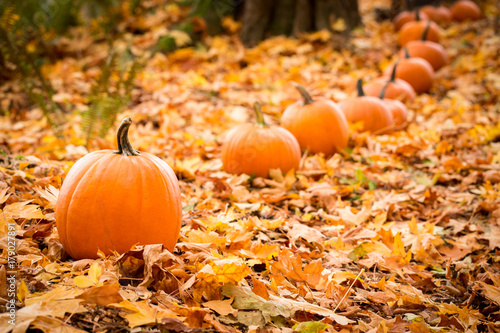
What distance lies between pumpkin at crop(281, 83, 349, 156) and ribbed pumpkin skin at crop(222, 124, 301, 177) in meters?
0.44

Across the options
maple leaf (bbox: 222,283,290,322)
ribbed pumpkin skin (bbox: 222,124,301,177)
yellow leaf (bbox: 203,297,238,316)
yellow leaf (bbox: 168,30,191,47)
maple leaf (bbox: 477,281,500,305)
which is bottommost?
maple leaf (bbox: 477,281,500,305)

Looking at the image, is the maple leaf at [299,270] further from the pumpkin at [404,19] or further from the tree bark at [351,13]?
the pumpkin at [404,19]

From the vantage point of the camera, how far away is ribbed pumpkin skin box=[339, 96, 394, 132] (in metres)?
3.98

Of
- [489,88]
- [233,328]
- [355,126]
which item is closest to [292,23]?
[489,88]

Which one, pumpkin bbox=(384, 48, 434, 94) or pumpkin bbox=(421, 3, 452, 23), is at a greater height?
pumpkin bbox=(421, 3, 452, 23)

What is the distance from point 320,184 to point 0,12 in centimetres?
464

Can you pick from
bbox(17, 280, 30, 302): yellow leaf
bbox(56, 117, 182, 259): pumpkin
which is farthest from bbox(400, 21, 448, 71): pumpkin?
bbox(17, 280, 30, 302): yellow leaf

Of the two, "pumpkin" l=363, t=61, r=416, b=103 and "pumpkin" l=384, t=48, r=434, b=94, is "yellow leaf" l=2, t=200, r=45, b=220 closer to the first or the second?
"pumpkin" l=363, t=61, r=416, b=103

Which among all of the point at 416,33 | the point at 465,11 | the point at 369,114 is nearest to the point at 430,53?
the point at 416,33

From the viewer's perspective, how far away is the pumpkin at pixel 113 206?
1.62 meters

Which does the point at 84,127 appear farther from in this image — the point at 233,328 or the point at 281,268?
the point at 233,328

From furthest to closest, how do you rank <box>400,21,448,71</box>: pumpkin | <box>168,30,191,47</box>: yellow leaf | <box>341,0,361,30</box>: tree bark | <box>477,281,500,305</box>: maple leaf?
<box>341,0,361,30</box>: tree bark, <box>400,21,448,71</box>: pumpkin, <box>168,30,191,47</box>: yellow leaf, <box>477,281,500,305</box>: maple leaf

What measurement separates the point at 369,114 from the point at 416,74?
81.6 inches

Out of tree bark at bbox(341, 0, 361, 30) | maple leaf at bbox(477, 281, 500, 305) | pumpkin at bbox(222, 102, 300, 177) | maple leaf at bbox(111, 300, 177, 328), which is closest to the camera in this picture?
maple leaf at bbox(111, 300, 177, 328)
